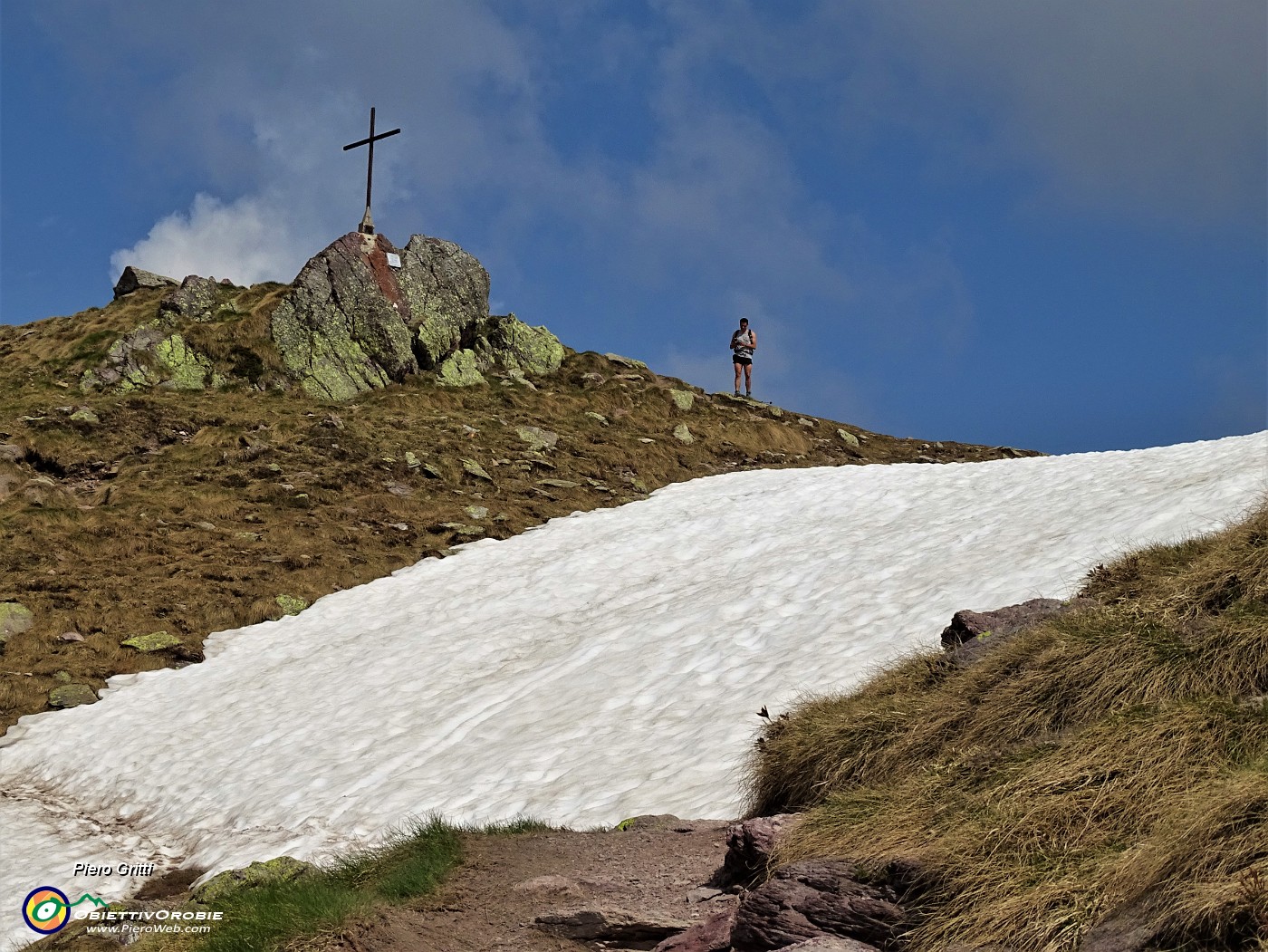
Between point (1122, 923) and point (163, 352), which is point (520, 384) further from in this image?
point (1122, 923)

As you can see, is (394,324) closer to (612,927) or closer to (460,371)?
(460,371)

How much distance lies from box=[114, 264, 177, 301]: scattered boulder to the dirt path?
45548 millimetres

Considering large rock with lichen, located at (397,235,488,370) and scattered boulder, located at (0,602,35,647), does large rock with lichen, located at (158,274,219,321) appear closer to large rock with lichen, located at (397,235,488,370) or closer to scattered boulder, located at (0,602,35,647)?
large rock with lichen, located at (397,235,488,370)

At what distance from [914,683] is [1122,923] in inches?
185

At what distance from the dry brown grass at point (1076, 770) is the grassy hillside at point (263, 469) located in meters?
16.8

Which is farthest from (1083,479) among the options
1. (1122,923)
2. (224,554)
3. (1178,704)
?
(224,554)

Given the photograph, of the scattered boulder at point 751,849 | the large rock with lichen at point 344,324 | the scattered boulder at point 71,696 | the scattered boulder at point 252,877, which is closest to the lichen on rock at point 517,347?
the large rock with lichen at point 344,324

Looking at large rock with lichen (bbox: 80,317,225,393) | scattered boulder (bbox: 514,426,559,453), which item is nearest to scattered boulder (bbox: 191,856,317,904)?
scattered boulder (bbox: 514,426,559,453)

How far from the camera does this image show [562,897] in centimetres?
807

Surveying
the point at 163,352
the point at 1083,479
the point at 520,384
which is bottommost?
the point at 1083,479

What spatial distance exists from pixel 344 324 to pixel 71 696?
72.7ft

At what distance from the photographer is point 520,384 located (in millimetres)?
39406

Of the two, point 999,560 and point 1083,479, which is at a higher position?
point 1083,479

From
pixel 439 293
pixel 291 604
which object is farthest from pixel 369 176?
pixel 291 604
